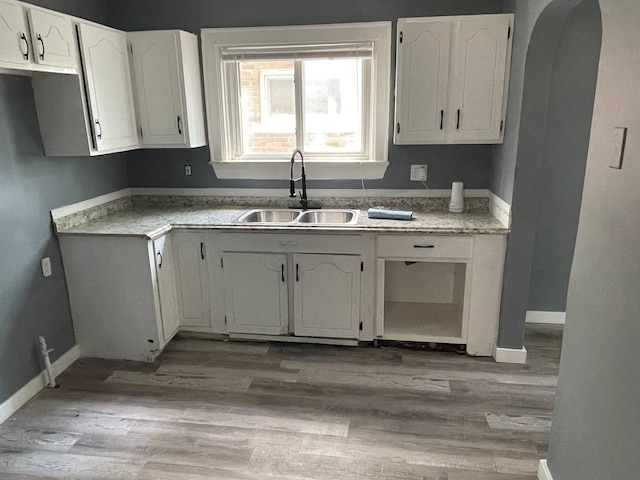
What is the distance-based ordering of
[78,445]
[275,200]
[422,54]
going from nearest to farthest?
[78,445]
[422,54]
[275,200]

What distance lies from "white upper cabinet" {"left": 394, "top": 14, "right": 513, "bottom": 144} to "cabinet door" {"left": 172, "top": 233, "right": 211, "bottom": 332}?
60.1 inches

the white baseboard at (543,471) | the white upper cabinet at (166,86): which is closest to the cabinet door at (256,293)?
the white upper cabinet at (166,86)

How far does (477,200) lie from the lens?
3289 mm

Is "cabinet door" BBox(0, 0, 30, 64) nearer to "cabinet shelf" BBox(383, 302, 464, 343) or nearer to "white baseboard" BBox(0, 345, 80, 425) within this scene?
"white baseboard" BBox(0, 345, 80, 425)

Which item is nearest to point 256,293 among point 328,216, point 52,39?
point 328,216

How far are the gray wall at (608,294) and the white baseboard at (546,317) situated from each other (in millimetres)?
1779

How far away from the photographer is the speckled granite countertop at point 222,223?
2.82 meters

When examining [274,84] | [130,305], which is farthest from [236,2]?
[130,305]

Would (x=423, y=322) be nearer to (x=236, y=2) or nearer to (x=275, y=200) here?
(x=275, y=200)

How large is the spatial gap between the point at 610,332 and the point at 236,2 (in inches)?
119

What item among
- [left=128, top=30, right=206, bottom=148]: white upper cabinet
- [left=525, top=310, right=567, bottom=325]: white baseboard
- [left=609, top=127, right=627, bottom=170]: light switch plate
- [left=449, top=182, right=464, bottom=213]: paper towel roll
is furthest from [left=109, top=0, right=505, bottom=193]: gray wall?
[left=609, top=127, right=627, bottom=170]: light switch plate

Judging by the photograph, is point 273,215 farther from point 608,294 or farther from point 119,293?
point 608,294

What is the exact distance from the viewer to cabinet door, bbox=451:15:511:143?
→ 2752 mm

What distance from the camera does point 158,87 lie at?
311cm
